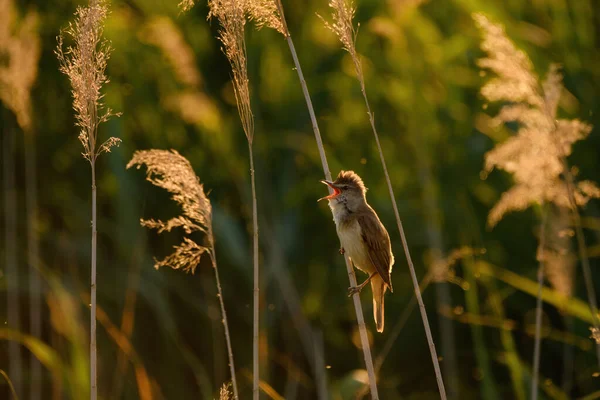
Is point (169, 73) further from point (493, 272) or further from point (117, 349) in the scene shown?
point (493, 272)

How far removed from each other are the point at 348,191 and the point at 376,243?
9.1 inches

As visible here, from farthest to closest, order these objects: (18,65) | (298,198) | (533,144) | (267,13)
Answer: (298,198)
(18,65)
(533,144)
(267,13)

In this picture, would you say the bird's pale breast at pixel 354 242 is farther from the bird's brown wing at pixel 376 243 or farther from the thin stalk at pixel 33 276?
the thin stalk at pixel 33 276

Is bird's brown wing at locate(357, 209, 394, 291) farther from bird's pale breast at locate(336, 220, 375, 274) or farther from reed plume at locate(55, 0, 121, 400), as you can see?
reed plume at locate(55, 0, 121, 400)

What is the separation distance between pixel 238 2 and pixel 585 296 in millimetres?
2882

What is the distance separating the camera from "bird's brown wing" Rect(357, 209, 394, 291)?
3141 mm

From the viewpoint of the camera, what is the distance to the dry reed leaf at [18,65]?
3.73 metres

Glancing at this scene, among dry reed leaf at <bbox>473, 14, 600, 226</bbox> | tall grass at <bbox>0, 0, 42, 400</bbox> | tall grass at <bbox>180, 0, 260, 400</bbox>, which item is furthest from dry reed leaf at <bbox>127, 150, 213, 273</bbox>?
tall grass at <bbox>0, 0, 42, 400</bbox>

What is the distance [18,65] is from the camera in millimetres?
3783

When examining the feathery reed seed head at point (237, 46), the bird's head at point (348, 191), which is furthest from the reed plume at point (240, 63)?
the bird's head at point (348, 191)

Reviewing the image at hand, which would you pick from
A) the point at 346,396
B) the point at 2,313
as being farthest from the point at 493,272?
the point at 2,313

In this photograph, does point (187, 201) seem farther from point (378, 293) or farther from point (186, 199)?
point (378, 293)

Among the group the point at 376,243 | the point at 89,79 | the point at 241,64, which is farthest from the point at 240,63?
the point at 376,243

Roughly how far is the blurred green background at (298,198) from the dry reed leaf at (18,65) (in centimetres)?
52
